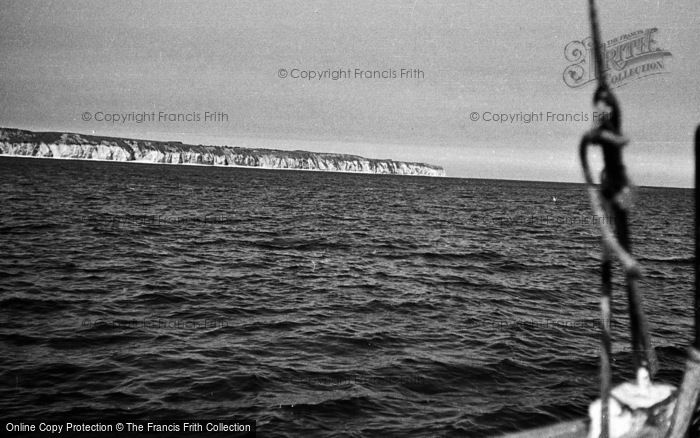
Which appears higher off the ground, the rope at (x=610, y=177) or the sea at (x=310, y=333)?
the rope at (x=610, y=177)

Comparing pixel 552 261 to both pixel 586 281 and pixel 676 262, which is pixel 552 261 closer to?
pixel 586 281

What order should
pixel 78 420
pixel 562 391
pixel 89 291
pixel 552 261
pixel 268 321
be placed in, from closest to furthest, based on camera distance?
1. pixel 78 420
2. pixel 562 391
3. pixel 268 321
4. pixel 89 291
5. pixel 552 261

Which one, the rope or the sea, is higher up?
the rope

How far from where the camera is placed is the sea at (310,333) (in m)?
8.23

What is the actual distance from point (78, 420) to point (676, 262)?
29812 mm

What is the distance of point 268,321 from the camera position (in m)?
12.9

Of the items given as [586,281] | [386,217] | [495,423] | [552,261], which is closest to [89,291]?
[495,423]

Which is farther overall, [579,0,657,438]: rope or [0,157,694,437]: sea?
[0,157,694,437]: sea

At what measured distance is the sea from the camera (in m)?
8.23

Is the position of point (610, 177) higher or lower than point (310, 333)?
higher

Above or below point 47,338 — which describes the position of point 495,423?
below

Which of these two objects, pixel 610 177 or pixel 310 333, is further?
pixel 310 333

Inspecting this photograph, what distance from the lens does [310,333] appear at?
1195 centimetres

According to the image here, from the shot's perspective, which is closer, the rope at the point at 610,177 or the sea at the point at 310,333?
the rope at the point at 610,177
